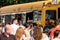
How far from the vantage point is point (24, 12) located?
13320mm

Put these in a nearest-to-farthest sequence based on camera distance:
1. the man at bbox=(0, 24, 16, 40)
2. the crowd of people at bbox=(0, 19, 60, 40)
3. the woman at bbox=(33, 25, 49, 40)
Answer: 1. the man at bbox=(0, 24, 16, 40)
2. the crowd of people at bbox=(0, 19, 60, 40)
3. the woman at bbox=(33, 25, 49, 40)

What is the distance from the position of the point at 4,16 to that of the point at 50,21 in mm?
4814

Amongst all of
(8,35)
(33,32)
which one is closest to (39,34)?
(33,32)

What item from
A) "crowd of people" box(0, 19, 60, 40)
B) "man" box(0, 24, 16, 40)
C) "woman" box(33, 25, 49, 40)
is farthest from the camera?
"woman" box(33, 25, 49, 40)

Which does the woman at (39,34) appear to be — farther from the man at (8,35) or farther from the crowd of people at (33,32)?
the man at (8,35)

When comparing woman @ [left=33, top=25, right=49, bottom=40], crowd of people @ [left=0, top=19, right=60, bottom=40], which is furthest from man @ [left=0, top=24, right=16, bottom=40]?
woman @ [left=33, top=25, right=49, bottom=40]

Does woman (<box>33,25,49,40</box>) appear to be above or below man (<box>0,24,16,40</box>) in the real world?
below

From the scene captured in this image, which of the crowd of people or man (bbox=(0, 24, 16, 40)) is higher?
man (bbox=(0, 24, 16, 40))

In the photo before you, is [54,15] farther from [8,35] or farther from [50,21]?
[8,35]

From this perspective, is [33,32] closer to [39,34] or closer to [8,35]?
[39,34]

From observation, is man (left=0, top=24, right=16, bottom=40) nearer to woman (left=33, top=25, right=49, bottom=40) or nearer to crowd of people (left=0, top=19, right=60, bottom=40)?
crowd of people (left=0, top=19, right=60, bottom=40)

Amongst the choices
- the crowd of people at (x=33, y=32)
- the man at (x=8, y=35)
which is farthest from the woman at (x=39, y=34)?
the man at (x=8, y=35)

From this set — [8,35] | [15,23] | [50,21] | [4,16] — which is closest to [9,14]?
[4,16]

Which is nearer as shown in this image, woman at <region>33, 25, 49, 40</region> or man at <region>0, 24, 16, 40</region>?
man at <region>0, 24, 16, 40</region>
